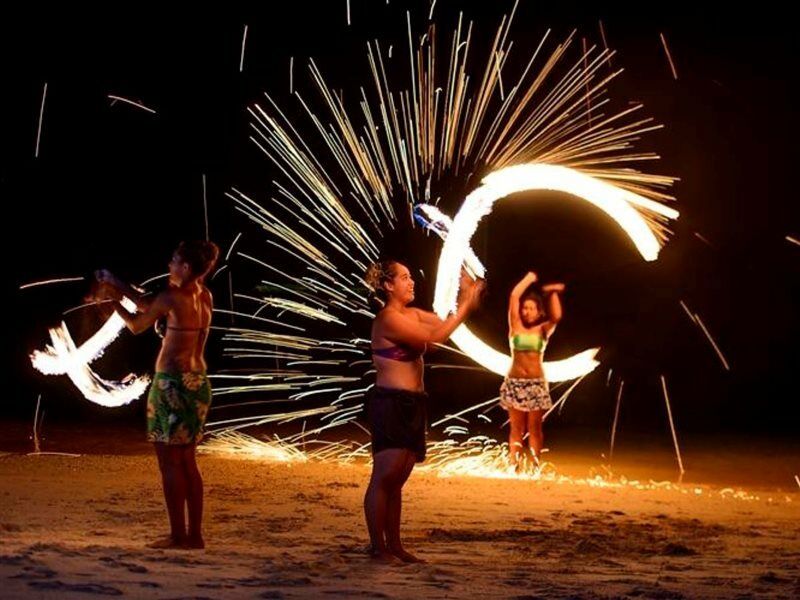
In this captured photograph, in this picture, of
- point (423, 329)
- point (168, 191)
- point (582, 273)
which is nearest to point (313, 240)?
point (168, 191)

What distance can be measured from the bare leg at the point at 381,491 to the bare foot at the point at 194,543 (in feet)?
2.61

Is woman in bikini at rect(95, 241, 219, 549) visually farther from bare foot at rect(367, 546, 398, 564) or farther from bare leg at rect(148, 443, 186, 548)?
bare foot at rect(367, 546, 398, 564)

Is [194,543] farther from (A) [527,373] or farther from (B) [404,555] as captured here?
(A) [527,373]

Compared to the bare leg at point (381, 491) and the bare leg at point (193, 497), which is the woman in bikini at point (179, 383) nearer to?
the bare leg at point (193, 497)

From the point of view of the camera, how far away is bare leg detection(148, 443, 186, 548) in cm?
673

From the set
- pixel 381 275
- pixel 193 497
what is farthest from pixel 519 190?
pixel 193 497

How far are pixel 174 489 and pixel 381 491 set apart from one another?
3.23 ft

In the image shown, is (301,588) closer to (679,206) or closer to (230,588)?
(230,588)

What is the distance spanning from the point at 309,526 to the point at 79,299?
11.4 metres

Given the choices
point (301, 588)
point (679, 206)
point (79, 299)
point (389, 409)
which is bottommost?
point (301, 588)

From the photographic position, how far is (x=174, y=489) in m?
6.80

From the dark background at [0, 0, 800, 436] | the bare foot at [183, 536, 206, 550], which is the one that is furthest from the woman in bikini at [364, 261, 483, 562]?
the dark background at [0, 0, 800, 436]

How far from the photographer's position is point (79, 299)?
18.5 m

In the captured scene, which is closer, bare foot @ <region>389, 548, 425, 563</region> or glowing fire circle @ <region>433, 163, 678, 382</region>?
bare foot @ <region>389, 548, 425, 563</region>
